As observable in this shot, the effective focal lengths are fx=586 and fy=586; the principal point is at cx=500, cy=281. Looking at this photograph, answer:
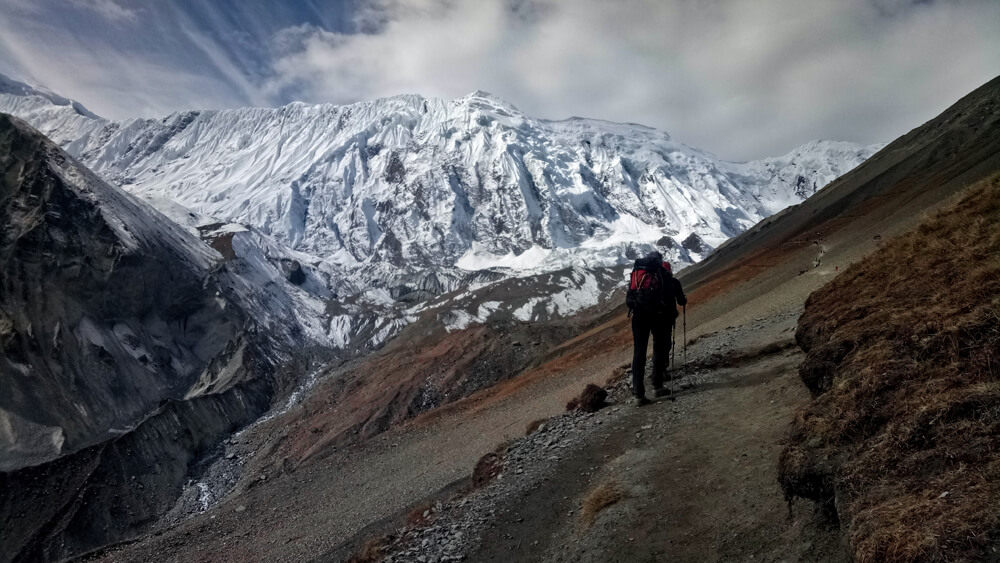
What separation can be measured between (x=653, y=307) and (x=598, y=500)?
4194mm

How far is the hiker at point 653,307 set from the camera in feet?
35.7

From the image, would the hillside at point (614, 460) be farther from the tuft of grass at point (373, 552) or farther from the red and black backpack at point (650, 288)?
the red and black backpack at point (650, 288)

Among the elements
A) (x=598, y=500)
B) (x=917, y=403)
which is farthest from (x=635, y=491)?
(x=917, y=403)

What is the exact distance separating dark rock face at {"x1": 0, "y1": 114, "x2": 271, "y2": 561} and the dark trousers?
36320mm

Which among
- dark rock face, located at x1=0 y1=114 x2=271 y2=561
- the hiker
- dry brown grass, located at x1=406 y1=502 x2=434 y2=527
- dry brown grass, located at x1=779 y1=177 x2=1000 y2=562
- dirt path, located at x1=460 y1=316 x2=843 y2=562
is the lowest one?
dirt path, located at x1=460 y1=316 x2=843 y2=562

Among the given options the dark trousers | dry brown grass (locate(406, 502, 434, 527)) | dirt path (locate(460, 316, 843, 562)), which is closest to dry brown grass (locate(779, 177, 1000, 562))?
dirt path (locate(460, 316, 843, 562))

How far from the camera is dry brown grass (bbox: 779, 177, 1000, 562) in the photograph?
391cm

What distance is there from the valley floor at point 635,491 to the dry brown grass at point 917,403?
644 millimetres

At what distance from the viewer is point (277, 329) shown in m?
96.2

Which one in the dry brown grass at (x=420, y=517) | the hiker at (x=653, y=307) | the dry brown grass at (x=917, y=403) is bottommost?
the dry brown grass at (x=420, y=517)

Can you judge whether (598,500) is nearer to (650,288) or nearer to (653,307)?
(653,307)

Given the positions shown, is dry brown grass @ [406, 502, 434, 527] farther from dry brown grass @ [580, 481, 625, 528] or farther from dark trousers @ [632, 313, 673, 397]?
dark trousers @ [632, 313, 673, 397]

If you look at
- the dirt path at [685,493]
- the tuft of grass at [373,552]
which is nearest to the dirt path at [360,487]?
the tuft of grass at [373,552]

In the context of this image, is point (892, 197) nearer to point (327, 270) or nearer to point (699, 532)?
point (699, 532)
